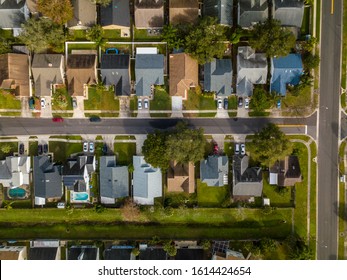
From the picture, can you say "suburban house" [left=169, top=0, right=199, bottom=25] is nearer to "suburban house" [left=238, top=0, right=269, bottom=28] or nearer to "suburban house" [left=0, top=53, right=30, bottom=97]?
"suburban house" [left=238, top=0, right=269, bottom=28]

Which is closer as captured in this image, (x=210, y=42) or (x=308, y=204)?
(x=210, y=42)

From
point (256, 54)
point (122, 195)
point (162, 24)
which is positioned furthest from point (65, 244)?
point (256, 54)

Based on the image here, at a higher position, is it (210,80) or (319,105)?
(210,80)

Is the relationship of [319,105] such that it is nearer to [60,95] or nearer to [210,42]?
[210,42]

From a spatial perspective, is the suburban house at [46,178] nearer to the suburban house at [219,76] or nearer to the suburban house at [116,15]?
the suburban house at [116,15]

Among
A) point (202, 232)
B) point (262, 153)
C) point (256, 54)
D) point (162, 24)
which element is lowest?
point (202, 232)

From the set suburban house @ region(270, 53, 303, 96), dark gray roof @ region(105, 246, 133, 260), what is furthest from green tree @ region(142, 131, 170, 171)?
suburban house @ region(270, 53, 303, 96)

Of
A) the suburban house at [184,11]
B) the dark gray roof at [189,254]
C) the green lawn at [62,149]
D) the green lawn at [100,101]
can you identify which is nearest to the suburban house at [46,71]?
the green lawn at [100,101]
